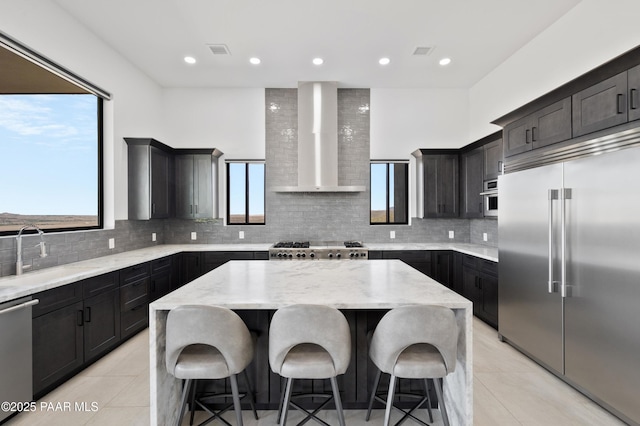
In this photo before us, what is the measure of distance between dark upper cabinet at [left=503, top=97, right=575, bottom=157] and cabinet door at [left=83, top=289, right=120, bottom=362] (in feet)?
14.5

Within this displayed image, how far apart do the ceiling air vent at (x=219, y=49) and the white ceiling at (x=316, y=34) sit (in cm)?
7

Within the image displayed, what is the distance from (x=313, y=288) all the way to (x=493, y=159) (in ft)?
10.6

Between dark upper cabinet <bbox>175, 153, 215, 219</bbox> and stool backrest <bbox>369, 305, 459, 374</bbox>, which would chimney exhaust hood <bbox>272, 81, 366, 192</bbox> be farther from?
stool backrest <bbox>369, 305, 459, 374</bbox>

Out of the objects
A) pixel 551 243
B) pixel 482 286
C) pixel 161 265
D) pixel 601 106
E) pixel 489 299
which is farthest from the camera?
pixel 161 265

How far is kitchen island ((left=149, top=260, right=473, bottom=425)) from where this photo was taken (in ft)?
5.64

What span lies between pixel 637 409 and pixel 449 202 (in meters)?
3.22

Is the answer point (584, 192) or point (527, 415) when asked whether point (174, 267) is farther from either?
point (584, 192)

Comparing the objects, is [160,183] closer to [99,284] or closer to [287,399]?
[99,284]

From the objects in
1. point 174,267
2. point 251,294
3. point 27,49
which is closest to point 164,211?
point 174,267

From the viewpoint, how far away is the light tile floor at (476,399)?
206 cm

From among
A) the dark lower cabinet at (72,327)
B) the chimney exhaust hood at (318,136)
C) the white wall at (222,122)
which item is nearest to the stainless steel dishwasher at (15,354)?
the dark lower cabinet at (72,327)

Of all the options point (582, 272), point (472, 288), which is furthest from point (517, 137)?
point (472, 288)

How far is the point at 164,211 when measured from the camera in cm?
447

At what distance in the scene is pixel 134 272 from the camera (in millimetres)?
3389
